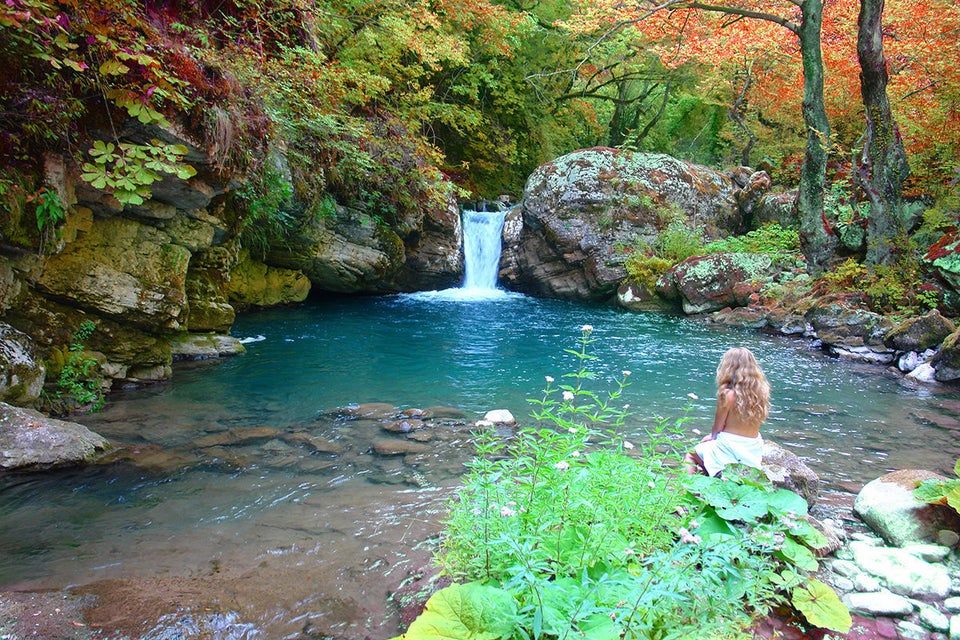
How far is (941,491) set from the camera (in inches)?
136

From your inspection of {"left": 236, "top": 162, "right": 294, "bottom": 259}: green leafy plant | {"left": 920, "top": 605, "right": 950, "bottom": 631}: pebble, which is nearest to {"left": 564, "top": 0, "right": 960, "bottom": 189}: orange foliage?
{"left": 236, "top": 162, "right": 294, "bottom": 259}: green leafy plant

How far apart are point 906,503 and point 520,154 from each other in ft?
62.7

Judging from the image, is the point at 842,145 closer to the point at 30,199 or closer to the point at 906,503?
the point at 906,503

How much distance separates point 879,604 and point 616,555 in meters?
1.57

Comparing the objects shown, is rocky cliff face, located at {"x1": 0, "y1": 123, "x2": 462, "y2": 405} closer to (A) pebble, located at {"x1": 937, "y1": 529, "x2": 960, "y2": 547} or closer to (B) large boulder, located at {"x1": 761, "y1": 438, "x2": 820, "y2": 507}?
(B) large boulder, located at {"x1": 761, "y1": 438, "x2": 820, "y2": 507}

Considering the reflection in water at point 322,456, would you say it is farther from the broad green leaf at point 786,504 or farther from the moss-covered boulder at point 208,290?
the moss-covered boulder at point 208,290

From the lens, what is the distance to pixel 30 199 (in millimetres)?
4965

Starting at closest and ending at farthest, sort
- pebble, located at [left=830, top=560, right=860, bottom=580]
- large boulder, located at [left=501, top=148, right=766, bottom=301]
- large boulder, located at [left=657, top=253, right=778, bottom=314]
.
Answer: pebble, located at [left=830, top=560, right=860, bottom=580] < large boulder, located at [left=657, top=253, right=778, bottom=314] < large boulder, located at [left=501, top=148, right=766, bottom=301]

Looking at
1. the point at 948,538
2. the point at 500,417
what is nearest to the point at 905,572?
the point at 948,538

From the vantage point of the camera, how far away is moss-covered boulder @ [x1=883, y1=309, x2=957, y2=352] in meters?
8.96

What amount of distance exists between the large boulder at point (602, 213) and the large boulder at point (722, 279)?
226 centimetres

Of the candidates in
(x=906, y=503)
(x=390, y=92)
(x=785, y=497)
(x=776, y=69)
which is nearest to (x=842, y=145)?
(x=776, y=69)

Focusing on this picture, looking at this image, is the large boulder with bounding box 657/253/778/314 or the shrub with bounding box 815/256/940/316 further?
the large boulder with bounding box 657/253/778/314

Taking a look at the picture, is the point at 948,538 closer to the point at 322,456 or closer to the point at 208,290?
the point at 322,456
